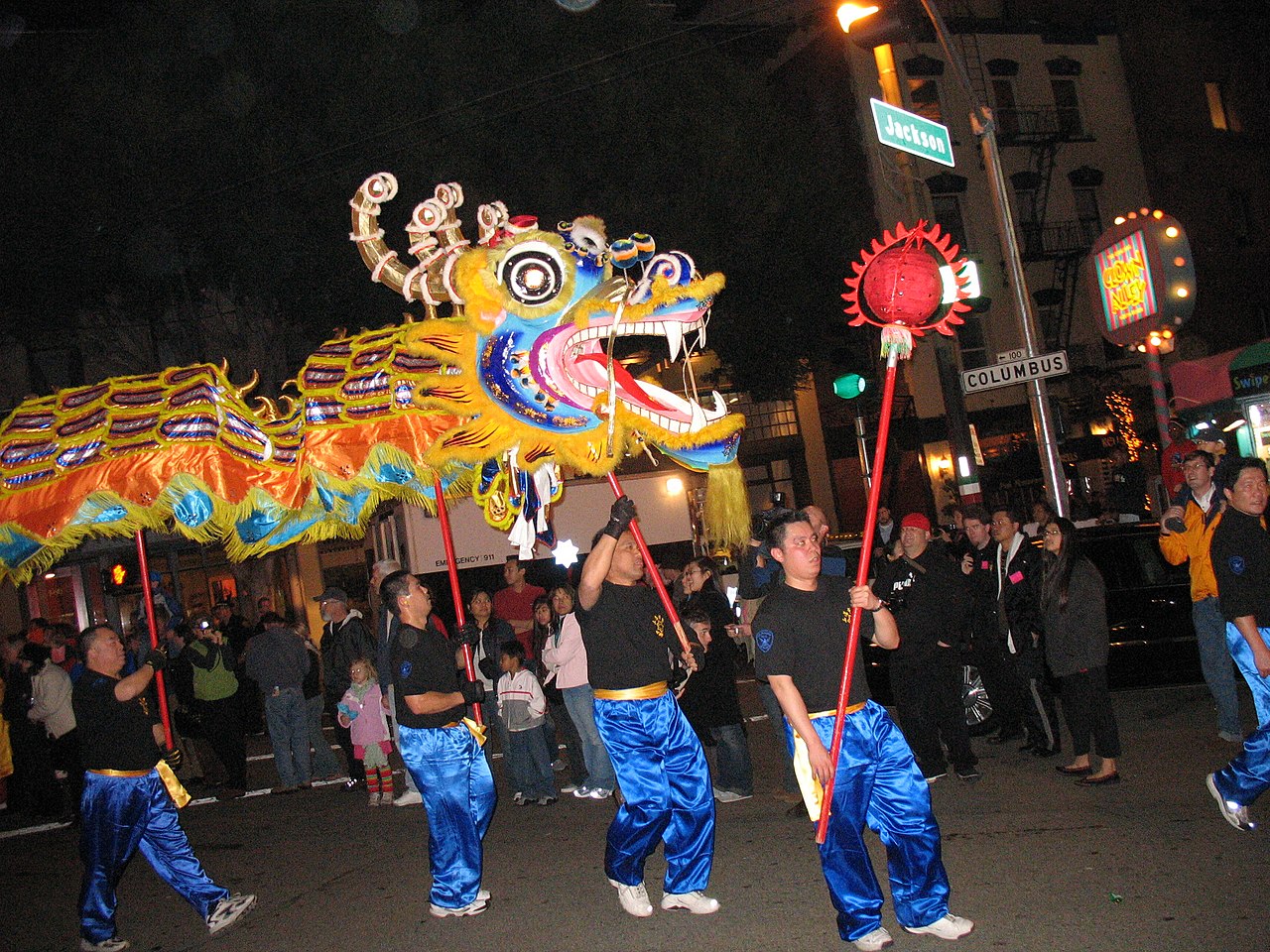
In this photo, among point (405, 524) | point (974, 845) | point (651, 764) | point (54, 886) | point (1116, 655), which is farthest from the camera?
point (405, 524)

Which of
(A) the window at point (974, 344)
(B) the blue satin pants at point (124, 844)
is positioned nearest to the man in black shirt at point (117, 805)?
(B) the blue satin pants at point (124, 844)

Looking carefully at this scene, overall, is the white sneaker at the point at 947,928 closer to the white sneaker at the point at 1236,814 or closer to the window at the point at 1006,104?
the white sneaker at the point at 1236,814

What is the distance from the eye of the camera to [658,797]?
4957mm

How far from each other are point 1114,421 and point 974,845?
65.1 feet


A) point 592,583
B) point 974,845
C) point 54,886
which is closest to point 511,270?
point 592,583

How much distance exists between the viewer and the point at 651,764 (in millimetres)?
4984

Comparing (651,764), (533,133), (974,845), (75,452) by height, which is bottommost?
(974,845)

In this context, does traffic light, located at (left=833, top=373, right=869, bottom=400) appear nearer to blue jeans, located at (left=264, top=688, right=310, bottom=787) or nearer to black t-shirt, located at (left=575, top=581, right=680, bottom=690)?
blue jeans, located at (left=264, top=688, right=310, bottom=787)

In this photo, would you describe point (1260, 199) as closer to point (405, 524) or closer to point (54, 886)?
point (405, 524)

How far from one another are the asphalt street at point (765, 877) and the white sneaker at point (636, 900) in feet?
0.24

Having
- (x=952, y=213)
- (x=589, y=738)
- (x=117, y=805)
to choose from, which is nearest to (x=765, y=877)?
(x=589, y=738)

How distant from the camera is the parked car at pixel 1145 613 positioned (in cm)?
823

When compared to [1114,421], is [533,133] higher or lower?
higher

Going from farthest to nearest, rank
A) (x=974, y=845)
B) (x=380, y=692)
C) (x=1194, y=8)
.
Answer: (x=1194, y=8) → (x=380, y=692) → (x=974, y=845)
